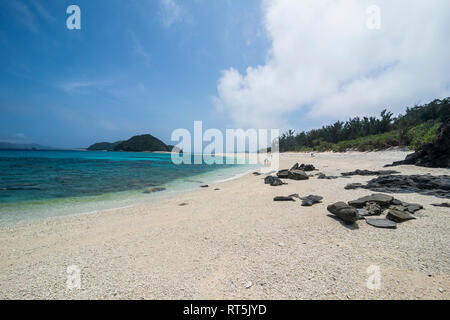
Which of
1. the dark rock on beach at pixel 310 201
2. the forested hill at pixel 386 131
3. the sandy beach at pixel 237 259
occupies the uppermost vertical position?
the forested hill at pixel 386 131

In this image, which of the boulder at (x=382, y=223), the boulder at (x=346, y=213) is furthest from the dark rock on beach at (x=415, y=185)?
the boulder at (x=346, y=213)

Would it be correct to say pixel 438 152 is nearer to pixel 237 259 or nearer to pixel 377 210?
pixel 377 210

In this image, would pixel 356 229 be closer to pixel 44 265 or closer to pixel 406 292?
pixel 406 292

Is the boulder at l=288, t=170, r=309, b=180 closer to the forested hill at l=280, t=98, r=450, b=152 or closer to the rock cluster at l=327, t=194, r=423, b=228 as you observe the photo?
the rock cluster at l=327, t=194, r=423, b=228

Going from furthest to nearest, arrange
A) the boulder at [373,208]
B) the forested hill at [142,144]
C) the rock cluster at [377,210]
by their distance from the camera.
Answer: the forested hill at [142,144] → the boulder at [373,208] → the rock cluster at [377,210]

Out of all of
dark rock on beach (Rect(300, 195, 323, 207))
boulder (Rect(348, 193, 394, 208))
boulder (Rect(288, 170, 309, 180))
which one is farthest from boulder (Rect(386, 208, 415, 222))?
boulder (Rect(288, 170, 309, 180))

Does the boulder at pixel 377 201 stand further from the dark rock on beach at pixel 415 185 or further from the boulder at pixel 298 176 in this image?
the boulder at pixel 298 176

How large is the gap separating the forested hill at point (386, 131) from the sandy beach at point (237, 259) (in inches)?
728

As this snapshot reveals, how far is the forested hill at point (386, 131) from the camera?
1165 inches

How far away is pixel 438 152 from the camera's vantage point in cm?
1209

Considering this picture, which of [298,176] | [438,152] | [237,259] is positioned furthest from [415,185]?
[237,259]

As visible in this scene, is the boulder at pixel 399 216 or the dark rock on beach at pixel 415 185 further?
the dark rock on beach at pixel 415 185
